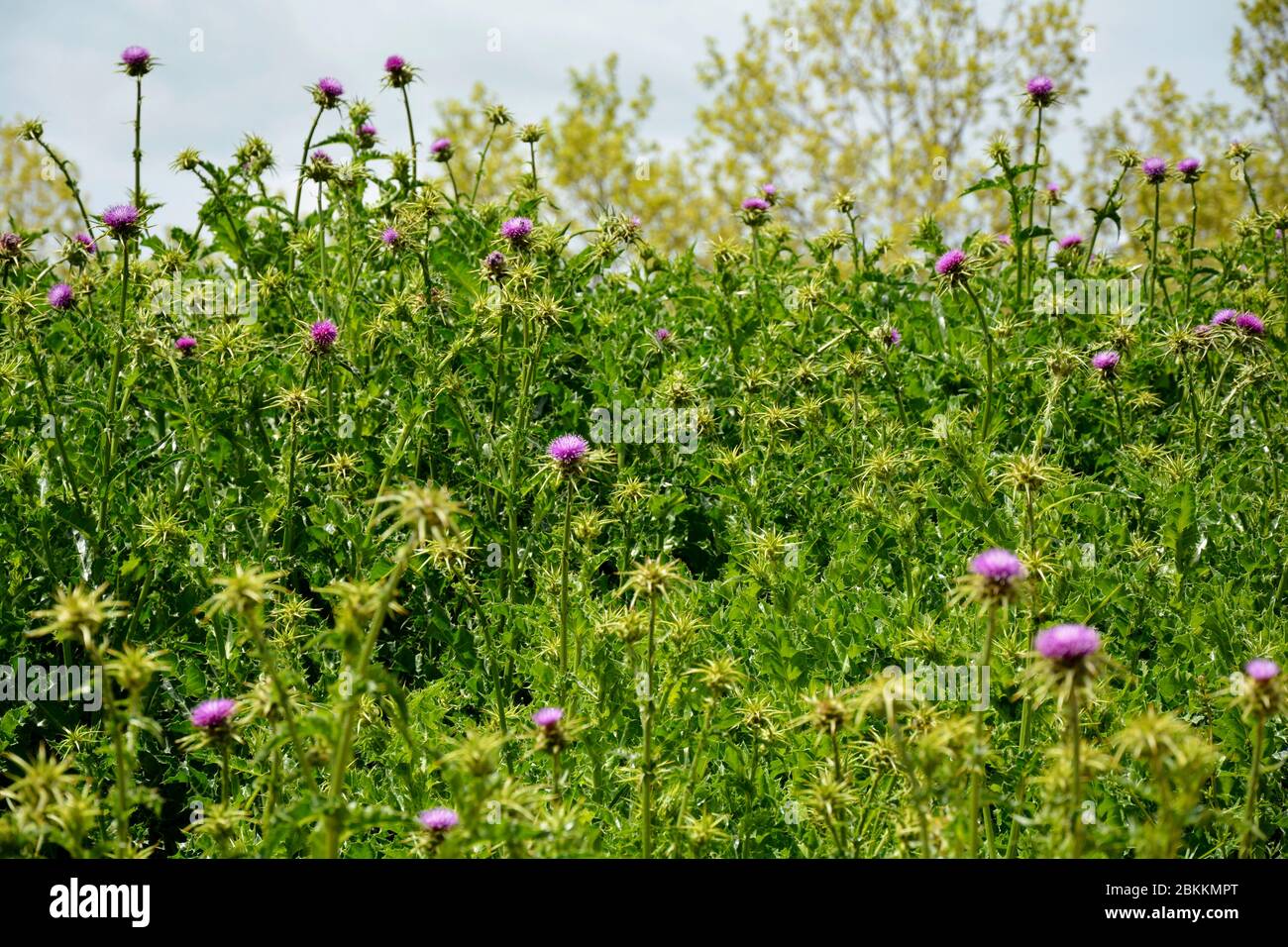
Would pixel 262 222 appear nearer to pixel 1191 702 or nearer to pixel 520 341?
pixel 520 341

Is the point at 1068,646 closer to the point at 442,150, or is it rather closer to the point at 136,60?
the point at 136,60

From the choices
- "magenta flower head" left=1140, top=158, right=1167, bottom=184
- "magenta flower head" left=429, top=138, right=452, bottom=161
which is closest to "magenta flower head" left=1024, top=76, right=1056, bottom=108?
"magenta flower head" left=1140, top=158, right=1167, bottom=184

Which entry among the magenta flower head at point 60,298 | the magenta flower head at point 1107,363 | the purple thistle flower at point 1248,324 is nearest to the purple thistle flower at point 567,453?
the magenta flower head at point 1107,363

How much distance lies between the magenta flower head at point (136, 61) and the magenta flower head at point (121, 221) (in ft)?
3.49

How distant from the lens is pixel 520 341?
5.50m

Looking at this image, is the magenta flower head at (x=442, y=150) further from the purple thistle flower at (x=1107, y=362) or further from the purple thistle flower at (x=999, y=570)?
the purple thistle flower at (x=999, y=570)

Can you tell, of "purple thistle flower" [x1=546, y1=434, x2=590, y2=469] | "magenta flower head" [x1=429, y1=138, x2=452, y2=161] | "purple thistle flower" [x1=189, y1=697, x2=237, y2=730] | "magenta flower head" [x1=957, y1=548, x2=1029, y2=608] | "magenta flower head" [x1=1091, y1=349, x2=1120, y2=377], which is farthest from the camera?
"magenta flower head" [x1=429, y1=138, x2=452, y2=161]

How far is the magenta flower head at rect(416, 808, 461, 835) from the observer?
244 cm

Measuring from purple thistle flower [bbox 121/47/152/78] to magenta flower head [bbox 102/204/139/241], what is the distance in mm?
1063

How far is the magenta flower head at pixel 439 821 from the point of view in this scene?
2.44m

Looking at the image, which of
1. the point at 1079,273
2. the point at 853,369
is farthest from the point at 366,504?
the point at 1079,273

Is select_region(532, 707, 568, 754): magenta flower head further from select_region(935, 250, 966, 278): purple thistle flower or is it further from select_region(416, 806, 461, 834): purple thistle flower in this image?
select_region(935, 250, 966, 278): purple thistle flower

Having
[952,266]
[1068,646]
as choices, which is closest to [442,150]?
[952,266]

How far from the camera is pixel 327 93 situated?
6043 mm
